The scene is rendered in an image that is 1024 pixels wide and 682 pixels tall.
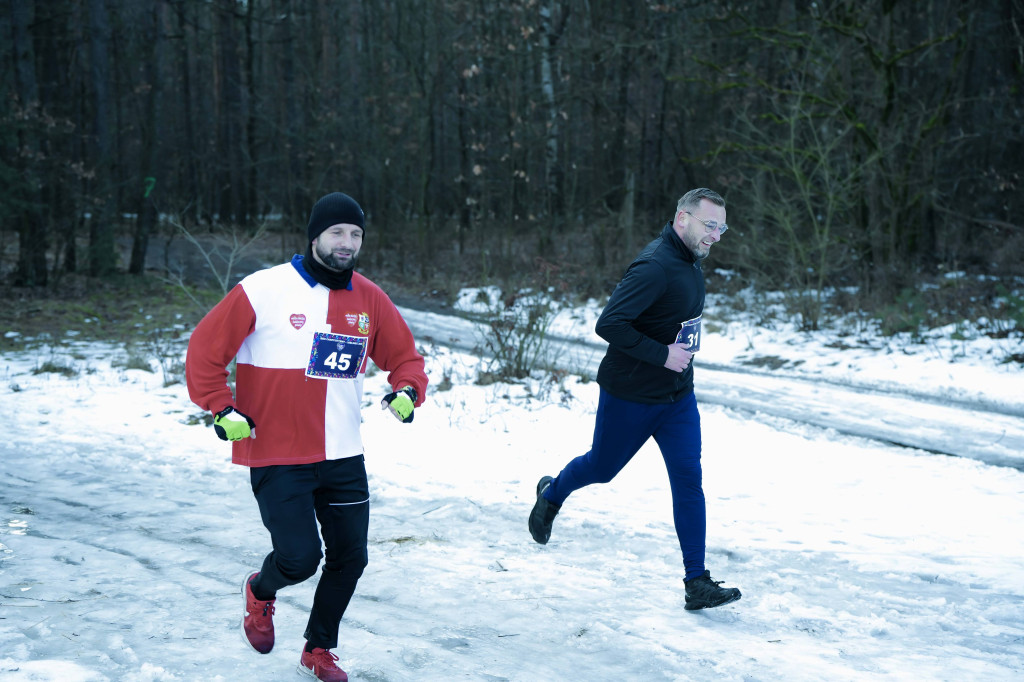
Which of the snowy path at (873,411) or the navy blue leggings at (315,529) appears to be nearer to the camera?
the navy blue leggings at (315,529)

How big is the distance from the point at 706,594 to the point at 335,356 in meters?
2.27

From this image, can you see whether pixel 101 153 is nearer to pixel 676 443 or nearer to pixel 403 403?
pixel 676 443

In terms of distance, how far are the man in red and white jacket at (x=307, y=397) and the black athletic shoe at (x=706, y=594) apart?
181 centimetres

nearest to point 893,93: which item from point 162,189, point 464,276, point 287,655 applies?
point 464,276

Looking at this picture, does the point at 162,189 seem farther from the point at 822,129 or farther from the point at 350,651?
the point at 350,651

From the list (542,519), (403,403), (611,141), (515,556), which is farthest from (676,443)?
(611,141)

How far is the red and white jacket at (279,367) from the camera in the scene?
10.9 ft

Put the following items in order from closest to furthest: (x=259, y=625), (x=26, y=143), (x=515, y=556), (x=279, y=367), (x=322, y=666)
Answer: (x=279, y=367)
(x=322, y=666)
(x=259, y=625)
(x=515, y=556)
(x=26, y=143)

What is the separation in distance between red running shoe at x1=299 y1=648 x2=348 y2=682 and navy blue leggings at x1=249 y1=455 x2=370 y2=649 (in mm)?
39

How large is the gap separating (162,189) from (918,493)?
879 inches

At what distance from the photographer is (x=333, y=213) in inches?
134

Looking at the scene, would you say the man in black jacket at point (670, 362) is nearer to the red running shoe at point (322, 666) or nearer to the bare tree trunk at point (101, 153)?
the red running shoe at point (322, 666)

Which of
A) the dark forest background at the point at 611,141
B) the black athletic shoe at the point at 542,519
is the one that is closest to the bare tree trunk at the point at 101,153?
the dark forest background at the point at 611,141

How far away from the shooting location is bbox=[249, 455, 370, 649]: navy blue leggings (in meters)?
3.39
